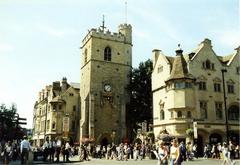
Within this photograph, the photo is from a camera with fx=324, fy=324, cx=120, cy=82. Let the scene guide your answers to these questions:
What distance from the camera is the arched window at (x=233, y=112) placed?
42.5m

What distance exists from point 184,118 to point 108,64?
2551 centimetres

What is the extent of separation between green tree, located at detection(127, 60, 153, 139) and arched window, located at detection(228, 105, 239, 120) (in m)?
15.6

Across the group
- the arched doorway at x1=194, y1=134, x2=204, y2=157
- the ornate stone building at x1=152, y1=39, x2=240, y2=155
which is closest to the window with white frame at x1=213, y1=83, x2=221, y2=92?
the ornate stone building at x1=152, y1=39, x2=240, y2=155

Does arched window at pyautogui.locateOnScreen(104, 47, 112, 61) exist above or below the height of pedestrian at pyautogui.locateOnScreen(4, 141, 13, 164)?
above

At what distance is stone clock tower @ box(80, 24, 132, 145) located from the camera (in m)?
56.2

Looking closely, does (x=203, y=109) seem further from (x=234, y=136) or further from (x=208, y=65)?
(x=208, y=65)

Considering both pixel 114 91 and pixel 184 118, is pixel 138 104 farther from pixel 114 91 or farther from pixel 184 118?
pixel 184 118

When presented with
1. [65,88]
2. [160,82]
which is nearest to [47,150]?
[160,82]

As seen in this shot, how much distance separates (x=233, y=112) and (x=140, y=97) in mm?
18584

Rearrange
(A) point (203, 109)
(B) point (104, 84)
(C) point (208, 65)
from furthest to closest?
(B) point (104, 84) → (C) point (208, 65) → (A) point (203, 109)

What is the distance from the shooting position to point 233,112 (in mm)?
43094

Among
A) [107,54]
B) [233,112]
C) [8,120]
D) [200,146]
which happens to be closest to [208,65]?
[233,112]

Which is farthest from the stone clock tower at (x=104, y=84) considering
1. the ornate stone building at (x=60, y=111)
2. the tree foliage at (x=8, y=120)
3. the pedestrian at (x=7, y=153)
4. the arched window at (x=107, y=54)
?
the pedestrian at (x=7, y=153)

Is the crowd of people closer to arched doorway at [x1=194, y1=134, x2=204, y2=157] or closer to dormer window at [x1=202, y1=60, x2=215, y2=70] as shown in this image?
arched doorway at [x1=194, y1=134, x2=204, y2=157]
